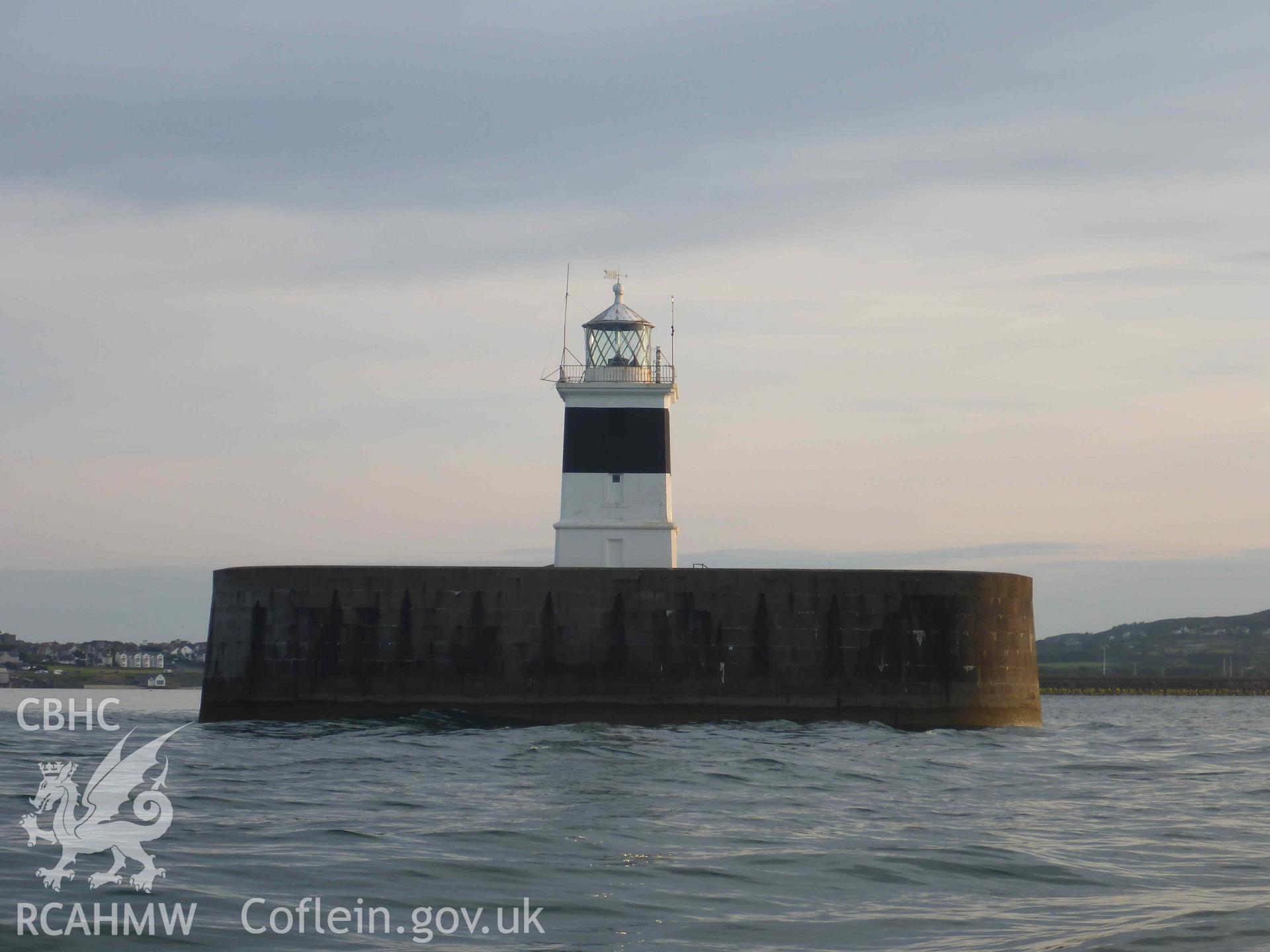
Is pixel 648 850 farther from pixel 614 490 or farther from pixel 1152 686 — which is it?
pixel 1152 686

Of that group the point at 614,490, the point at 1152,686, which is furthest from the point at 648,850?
the point at 1152,686

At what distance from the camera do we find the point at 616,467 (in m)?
28.4

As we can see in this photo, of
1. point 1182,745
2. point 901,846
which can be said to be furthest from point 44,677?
point 901,846

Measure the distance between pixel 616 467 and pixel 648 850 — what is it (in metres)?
18.1

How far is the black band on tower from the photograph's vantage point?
28.4 meters

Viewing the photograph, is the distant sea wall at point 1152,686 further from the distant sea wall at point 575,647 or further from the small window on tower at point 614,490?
the distant sea wall at point 575,647

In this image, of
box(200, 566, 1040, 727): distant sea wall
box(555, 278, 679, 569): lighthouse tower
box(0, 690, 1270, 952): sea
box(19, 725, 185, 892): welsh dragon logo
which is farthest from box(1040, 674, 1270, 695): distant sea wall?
box(19, 725, 185, 892): welsh dragon logo

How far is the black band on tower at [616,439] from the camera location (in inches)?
1119

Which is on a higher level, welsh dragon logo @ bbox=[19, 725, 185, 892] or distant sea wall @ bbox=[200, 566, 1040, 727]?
distant sea wall @ bbox=[200, 566, 1040, 727]

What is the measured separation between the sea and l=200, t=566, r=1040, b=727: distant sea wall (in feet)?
12.4

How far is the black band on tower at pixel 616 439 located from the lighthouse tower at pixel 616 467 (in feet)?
0.05

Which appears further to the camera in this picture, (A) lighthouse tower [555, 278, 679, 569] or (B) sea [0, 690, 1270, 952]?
(A) lighthouse tower [555, 278, 679, 569]

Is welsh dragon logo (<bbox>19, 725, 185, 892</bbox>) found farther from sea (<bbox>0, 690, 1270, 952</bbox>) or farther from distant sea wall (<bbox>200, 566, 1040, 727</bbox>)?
distant sea wall (<bbox>200, 566, 1040, 727</bbox>)

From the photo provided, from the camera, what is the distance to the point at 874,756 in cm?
1869
